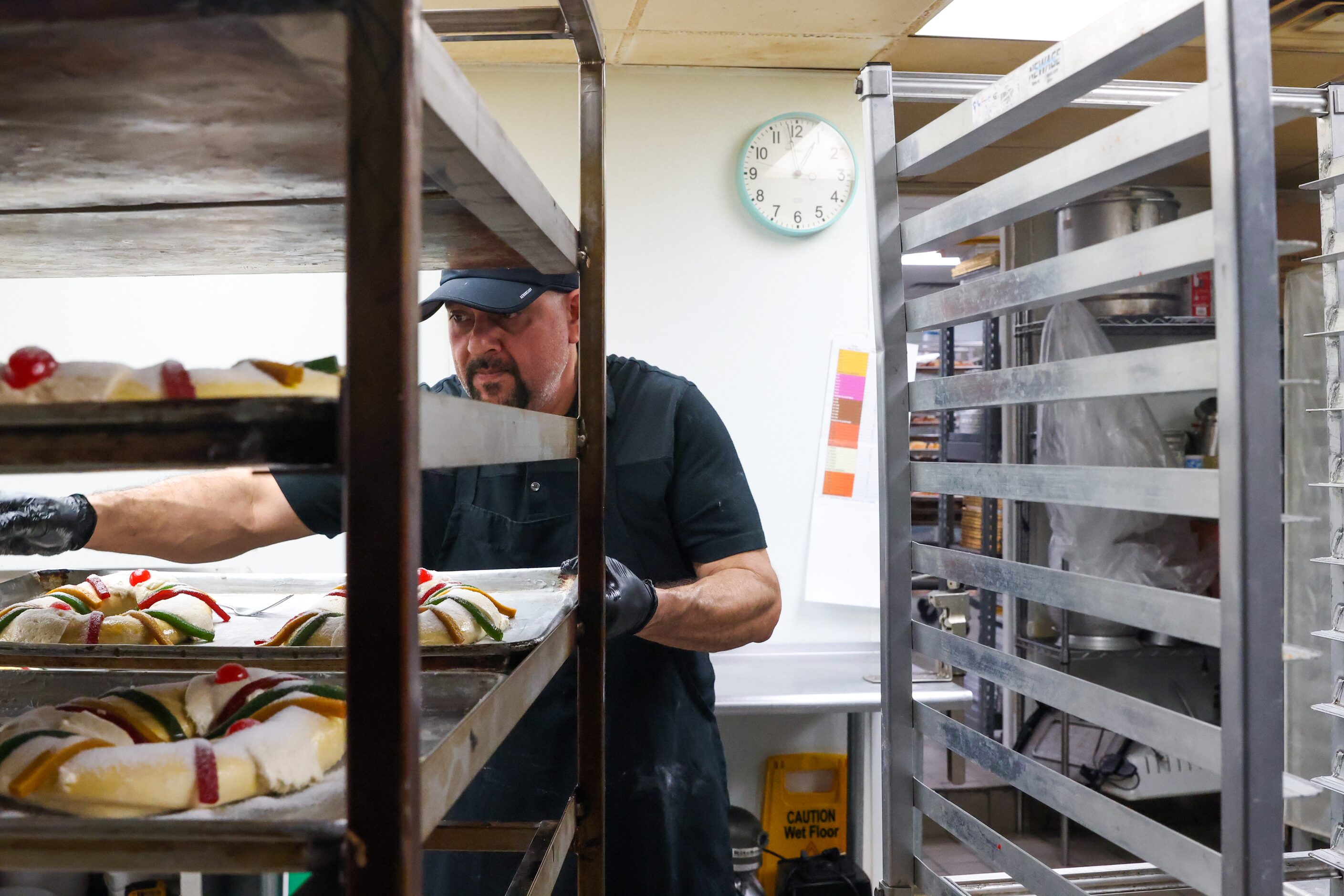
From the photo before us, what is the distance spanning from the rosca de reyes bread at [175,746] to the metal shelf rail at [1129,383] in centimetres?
85

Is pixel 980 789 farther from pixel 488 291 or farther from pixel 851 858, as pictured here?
pixel 488 291

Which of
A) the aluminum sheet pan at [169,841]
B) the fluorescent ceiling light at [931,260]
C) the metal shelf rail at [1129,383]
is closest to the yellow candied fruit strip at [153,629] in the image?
the aluminum sheet pan at [169,841]

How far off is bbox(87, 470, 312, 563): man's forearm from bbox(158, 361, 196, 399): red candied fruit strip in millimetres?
1179

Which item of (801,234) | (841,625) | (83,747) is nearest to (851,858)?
(841,625)

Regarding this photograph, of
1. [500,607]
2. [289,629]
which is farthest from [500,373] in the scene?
[289,629]

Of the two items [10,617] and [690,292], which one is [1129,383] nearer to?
[10,617]

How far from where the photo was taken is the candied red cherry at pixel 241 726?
761 mm

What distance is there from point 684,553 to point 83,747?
1292 mm

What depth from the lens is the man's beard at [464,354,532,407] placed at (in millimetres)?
1788

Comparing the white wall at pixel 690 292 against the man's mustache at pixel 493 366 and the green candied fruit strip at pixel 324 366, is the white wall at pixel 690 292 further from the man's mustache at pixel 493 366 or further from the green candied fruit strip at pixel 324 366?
the green candied fruit strip at pixel 324 366

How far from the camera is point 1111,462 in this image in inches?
134

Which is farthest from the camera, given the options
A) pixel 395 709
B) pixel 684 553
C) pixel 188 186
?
pixel 684 553

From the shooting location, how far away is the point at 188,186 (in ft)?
2.90

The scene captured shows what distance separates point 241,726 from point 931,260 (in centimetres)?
552
